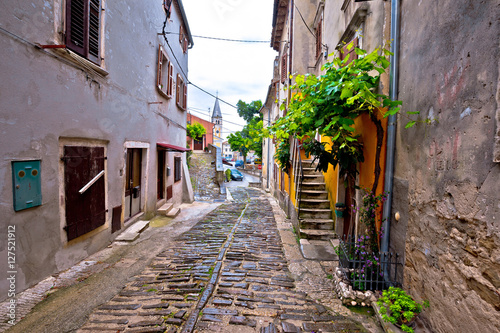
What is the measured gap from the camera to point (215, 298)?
3.68 meters

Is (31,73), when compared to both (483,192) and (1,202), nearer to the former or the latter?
(1,202)

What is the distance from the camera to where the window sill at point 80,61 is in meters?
4.19

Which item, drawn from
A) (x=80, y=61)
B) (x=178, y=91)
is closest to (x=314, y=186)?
(x=80, y=61)

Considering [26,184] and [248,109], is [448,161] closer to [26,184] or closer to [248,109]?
[26,184]

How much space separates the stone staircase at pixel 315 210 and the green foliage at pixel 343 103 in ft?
5.67

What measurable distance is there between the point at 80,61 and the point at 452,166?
19.5ft

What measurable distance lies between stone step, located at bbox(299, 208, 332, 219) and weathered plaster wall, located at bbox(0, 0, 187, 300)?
4.99m

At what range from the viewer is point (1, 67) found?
3217 millimetres

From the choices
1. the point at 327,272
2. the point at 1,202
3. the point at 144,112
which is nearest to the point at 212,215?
the point at 144,112

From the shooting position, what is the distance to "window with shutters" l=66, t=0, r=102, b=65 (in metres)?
4.39

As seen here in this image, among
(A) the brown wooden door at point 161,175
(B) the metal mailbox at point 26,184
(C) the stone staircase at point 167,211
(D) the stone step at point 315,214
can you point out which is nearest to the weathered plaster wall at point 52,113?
(B) the metal mailbox at point 26,184

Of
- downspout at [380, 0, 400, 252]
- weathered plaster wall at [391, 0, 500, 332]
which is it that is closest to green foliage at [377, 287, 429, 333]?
weathered plaster wall at [391, 0, 500, 332]

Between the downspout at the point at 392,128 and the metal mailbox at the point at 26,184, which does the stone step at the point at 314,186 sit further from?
the metal mailbox at the point at 26,184

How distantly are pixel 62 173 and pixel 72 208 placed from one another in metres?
0.69
